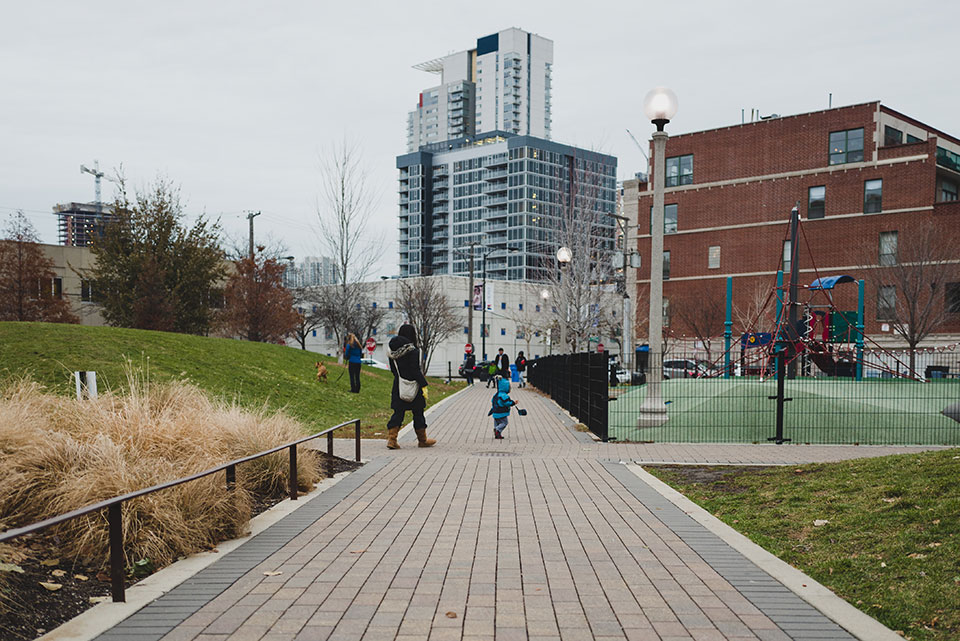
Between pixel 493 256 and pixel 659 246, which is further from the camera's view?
pixel 493 256

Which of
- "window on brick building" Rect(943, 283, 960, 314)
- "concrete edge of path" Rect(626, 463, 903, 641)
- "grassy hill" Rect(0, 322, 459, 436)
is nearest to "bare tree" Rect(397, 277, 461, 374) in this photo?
"grassy hill" Rect(0, 322, 459, 436)

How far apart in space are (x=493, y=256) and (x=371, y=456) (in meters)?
133

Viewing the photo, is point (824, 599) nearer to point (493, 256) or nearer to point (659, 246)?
point (659, 246)

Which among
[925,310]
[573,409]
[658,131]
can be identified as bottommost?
[573,409]

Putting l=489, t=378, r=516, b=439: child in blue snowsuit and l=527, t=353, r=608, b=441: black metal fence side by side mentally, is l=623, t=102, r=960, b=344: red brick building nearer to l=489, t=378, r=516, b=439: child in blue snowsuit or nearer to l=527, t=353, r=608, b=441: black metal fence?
l=527, t=353, r=608, b=441: black metal fence

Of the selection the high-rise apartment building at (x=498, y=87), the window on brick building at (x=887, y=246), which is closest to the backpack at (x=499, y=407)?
the window on brick building at (x=887, y=246)

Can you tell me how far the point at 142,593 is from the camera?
16.2 feet

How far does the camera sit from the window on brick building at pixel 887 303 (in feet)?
137

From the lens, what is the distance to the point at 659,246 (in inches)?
639

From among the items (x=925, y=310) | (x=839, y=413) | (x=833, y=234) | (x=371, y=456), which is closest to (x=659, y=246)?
(x=839, y=413)

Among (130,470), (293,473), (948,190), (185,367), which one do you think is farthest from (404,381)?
(948,190)

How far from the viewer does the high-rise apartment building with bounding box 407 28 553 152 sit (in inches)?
7101

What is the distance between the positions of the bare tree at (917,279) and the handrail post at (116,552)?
39675 millimetres

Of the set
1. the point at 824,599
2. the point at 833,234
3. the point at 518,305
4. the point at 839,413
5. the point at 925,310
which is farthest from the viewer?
the point at 518,305
